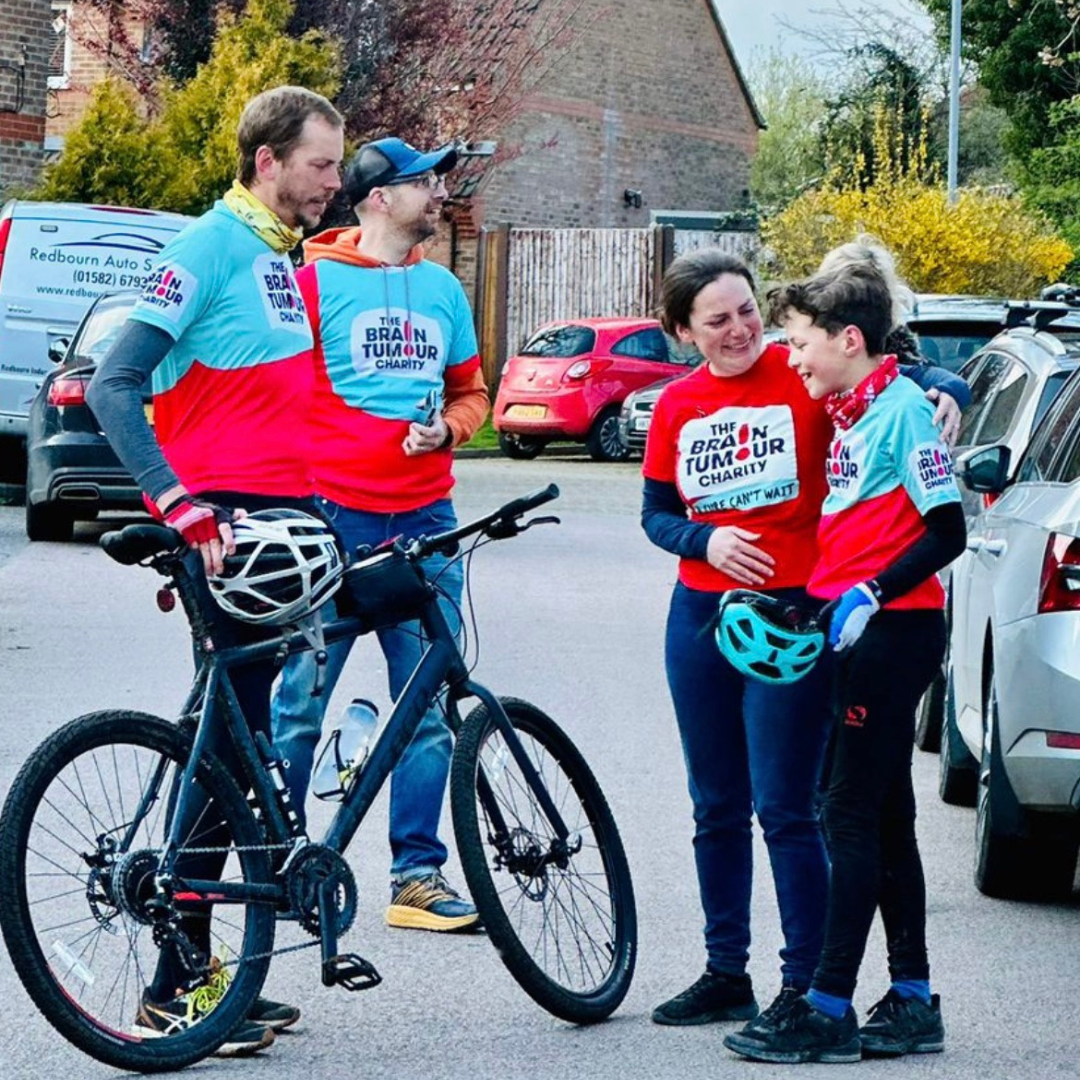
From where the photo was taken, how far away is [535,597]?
50.2 feet

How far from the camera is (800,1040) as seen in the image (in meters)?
5.46

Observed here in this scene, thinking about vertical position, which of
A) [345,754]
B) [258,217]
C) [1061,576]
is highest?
[258,217]

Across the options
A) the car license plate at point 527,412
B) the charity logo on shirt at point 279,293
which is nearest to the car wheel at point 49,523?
the charity logo on shirt at point 279,293

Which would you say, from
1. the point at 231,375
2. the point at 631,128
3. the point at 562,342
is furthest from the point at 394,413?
the point at 631,128

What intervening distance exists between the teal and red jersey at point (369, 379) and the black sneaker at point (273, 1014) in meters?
1.63

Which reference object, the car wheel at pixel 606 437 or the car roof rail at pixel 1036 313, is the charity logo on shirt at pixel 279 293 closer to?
the car roof rail at pixel 1036 313

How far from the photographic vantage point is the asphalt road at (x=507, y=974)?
549 cm

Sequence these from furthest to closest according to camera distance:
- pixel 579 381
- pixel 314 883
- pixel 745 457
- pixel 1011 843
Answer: pixel 579 381 → pixel 1011 843 → pixel 745 457 → pixel 314 883

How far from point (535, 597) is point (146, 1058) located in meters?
10.2

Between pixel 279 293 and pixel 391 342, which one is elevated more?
pixel 279 293

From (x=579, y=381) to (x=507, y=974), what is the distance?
23.5 meters

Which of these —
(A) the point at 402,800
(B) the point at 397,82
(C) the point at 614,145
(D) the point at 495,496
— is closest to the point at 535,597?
(D) the point at 495,496

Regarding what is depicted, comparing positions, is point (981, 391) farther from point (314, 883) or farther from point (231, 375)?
point (314, 883)

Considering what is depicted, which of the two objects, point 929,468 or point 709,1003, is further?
point 709,1003
